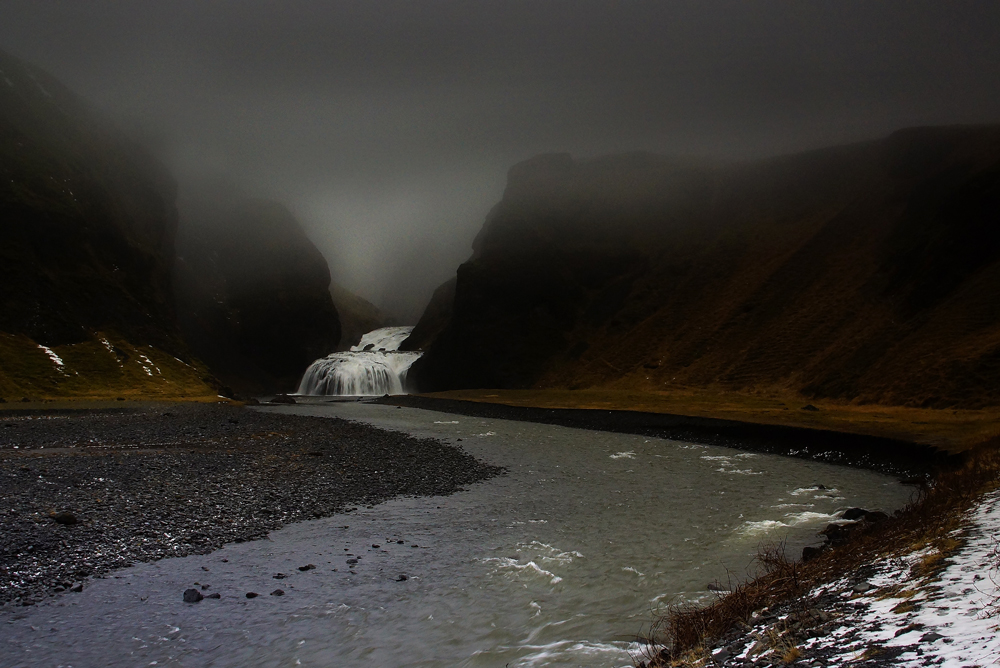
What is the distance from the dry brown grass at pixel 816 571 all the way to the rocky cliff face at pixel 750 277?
1297 inches

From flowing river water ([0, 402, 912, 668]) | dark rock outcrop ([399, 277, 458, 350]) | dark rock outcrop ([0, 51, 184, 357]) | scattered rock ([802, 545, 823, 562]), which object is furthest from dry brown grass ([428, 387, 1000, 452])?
dark rock outcrop ([399, 277, 458, 350])

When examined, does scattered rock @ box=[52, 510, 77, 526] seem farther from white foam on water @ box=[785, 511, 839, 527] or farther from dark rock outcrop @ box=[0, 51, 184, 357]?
dark rock outcrop @ box=[0, 51, 184, 357]

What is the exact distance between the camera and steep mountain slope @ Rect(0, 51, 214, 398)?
70.4 metres

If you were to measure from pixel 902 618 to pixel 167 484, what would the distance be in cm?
1922

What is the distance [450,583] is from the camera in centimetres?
1144

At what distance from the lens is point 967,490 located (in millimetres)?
12375

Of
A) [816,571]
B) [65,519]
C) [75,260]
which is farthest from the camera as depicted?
[75,260]

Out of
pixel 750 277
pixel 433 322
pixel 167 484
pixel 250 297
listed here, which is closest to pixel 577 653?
pixel 167 484

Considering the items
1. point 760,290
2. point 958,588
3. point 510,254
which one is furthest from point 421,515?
point 510,254

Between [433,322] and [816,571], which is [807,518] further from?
[433,322]

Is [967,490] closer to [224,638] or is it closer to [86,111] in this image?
[224,638]

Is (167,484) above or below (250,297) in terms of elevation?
below

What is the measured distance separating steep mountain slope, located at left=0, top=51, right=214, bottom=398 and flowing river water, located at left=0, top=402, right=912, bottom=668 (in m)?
62.7

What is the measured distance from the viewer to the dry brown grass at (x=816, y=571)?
731 centimetres
